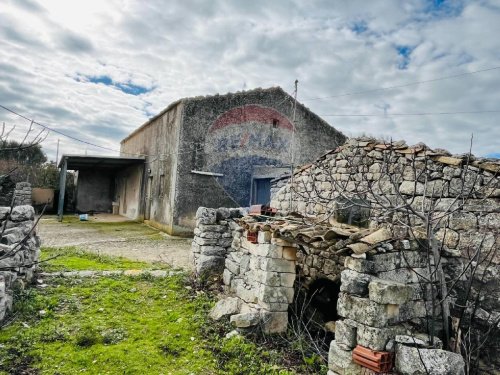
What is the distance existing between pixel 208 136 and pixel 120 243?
210 inches

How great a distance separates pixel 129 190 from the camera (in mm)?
20734

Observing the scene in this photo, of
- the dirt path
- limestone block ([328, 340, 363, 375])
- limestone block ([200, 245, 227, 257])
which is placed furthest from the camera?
the dirt path

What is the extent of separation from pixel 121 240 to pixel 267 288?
865 cm

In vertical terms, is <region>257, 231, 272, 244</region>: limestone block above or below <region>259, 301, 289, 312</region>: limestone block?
above

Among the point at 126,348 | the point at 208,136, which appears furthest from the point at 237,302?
the point at 208,136

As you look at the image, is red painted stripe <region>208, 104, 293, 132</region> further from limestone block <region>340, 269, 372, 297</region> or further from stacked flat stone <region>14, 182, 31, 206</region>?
limestone block <region>340, 269, 372, 297</region>

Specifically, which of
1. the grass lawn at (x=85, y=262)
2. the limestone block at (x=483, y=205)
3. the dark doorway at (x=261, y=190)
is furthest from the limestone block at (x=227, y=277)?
the dark doorway at (x=261, y=190)

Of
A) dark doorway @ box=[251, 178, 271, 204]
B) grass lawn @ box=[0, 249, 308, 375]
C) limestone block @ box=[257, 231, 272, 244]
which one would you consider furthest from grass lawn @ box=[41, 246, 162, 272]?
dark doorway @ box=[251, 178, 271, 204]

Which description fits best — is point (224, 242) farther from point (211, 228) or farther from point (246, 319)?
point (246, 319)

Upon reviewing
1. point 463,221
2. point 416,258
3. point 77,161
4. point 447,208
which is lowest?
point 416,258

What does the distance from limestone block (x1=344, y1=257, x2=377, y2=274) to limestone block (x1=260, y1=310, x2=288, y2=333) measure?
69.2 inches

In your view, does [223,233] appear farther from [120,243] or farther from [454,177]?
[120,243]

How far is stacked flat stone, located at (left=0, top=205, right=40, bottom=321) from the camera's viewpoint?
4977 millimetres

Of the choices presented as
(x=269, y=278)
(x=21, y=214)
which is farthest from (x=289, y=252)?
(x=21, y=214)
